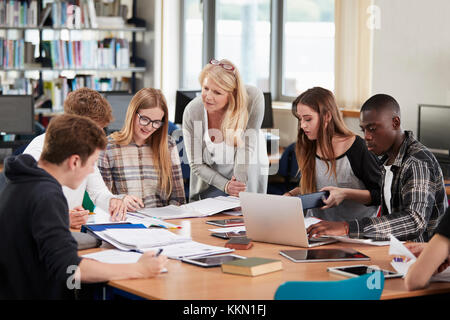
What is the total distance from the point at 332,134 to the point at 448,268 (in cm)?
114

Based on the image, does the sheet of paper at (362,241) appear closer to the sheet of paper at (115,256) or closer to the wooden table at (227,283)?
the wooden table at (227,283)

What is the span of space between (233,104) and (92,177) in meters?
0.94

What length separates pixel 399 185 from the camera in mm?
2725

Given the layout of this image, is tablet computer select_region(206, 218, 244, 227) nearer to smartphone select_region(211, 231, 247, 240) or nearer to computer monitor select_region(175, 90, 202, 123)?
smartphone select_region(211, 231, 247, 240)

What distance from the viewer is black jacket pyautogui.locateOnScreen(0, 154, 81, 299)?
6.51ft

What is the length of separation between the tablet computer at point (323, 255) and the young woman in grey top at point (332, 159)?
2.09 feet

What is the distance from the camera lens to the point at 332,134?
10.6 ft

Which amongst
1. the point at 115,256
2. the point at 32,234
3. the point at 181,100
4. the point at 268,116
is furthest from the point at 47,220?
the point at 268,116

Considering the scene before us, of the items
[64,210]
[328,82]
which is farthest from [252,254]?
[328,82]

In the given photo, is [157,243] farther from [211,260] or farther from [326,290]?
[326,290]

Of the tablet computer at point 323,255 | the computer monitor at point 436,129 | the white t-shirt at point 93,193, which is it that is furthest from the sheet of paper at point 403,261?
the computer monitor at point 436,129

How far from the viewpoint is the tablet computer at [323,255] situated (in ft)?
7.90
